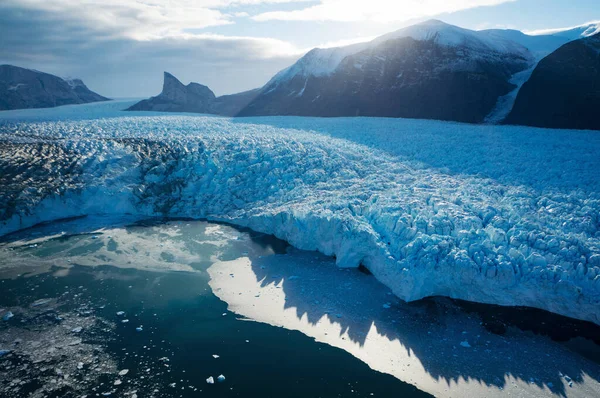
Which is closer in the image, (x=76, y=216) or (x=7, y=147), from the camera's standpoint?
(x=76, y=216)

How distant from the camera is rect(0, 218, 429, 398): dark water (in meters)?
5.75

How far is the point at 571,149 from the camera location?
13.2 metres

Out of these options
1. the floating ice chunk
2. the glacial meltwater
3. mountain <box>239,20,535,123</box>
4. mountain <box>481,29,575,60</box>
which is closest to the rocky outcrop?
mountain <box>239,20,535,123</box>

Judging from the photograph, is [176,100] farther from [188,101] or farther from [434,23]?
[434,23]

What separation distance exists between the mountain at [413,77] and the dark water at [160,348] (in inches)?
778

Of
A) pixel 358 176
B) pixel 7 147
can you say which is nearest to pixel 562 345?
pixel 358 176

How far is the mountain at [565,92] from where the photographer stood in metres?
17.9

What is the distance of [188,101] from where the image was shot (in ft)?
116

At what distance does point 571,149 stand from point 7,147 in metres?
21.6

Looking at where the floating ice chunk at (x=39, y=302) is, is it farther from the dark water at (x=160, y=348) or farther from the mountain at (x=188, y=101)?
the mountain at (x=188, y=101)

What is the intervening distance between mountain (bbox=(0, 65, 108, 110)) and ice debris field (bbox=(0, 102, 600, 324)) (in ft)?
66.3

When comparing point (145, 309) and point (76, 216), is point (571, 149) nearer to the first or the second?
point (145, 309)

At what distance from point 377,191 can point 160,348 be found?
303 inches

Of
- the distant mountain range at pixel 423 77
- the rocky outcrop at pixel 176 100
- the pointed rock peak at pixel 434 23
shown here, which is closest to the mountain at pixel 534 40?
the distant mountain range at pixel 423 77
